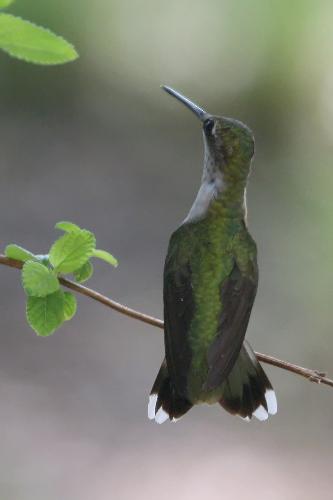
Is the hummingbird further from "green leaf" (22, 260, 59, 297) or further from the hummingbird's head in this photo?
"green leaf" (22, 260, 59, 297)

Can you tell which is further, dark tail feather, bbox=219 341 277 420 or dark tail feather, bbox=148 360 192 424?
dark tail feather, bbox=219 341 277 420

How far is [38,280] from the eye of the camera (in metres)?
1.21

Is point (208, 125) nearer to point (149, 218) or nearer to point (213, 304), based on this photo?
point (213, 304)

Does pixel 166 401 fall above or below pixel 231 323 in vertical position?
below

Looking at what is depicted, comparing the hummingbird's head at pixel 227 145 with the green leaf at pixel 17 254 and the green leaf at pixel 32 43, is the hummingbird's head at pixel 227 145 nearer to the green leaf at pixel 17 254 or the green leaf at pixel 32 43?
the green leaf at pixel 17 254

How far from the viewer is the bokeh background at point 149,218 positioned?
521 centimetres

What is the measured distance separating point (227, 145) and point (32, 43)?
102 cm

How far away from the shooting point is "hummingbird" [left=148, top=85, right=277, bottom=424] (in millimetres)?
1640

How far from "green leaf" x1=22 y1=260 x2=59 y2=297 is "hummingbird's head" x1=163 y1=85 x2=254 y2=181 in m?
0.68

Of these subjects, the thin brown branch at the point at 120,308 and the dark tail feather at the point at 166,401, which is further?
the dark tail feather at the point at 166,401

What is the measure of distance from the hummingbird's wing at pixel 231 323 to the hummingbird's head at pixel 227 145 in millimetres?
293

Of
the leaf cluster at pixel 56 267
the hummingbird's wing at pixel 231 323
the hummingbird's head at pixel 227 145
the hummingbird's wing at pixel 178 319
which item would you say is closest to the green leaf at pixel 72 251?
the leaf cluster at pixel 56 267

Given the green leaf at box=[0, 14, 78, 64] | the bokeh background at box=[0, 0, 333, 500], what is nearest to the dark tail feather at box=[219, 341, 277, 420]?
the green leaf at box=[0, 14, 78, 64]

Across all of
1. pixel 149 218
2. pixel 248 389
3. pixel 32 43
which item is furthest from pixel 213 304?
pixel 149 218
